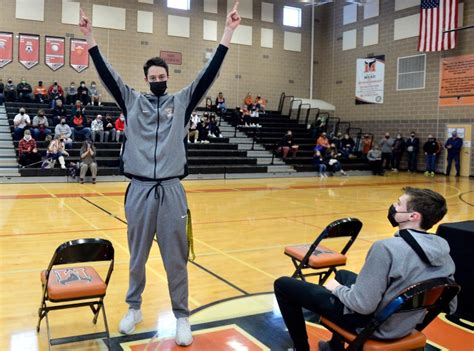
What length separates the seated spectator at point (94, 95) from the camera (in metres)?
19.6

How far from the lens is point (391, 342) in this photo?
242 centimetres

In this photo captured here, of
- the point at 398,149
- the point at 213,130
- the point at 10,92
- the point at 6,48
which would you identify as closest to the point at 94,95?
the point at 10,92

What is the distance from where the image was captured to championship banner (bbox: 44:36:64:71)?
19828 mm

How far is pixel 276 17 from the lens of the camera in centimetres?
2434

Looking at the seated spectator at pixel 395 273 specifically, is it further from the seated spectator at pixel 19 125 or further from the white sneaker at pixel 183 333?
the seated spectator at pixel 19 125

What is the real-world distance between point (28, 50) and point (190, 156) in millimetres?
8304

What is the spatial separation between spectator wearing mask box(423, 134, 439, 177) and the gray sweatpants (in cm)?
1742

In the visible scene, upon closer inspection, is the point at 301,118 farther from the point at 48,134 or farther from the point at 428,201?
the point at 428,201

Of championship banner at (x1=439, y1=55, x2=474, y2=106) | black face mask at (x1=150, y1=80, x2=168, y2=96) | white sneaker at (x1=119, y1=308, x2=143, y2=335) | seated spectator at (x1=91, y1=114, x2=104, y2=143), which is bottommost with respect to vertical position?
white sneaker at (x1=119, y1=308, x2=143, y2=335)

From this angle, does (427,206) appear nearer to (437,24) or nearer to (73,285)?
(73,285)

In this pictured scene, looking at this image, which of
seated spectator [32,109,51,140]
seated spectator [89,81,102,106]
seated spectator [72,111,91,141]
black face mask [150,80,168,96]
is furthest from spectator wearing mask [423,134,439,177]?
black face mask [150,80,168,96]

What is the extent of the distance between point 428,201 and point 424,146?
18.1m

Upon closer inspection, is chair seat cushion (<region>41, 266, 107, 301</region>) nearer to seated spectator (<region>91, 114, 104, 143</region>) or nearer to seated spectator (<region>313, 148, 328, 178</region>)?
seated spectator (<region>91, 114, 104, 143</region>)

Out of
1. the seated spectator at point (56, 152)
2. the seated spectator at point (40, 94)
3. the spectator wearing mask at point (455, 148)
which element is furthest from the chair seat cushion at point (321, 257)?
the seated spectator at point (40, 94)
